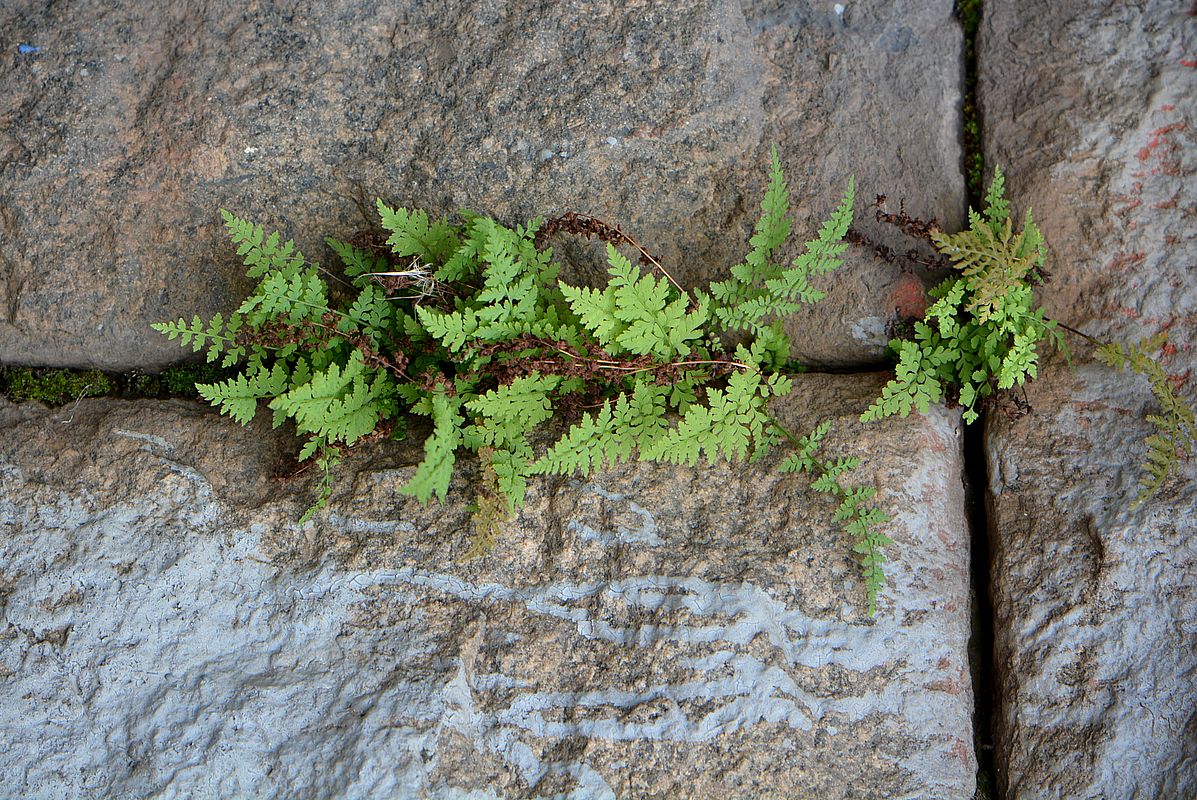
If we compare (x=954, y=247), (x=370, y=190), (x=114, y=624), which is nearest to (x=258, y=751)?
(x=114, y=624)

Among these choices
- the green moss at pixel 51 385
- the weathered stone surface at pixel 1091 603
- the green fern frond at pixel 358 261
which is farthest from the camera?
the green moss at pixel 51 385

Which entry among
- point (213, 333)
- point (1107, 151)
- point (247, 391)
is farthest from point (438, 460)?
point (1107, 151)

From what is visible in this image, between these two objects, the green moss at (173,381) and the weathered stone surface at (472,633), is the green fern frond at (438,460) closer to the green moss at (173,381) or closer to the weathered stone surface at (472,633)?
the weathered stone surface at (472,633)

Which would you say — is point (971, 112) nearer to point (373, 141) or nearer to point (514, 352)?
point (514, 352)

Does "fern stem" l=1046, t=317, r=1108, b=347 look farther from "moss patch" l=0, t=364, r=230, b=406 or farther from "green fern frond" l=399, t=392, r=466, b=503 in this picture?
"moss patch" l=0, t=364, r=230, b=406

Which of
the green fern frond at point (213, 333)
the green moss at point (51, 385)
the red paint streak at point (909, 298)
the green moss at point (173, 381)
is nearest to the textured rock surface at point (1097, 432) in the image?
the red paint streak at point (909, 298)

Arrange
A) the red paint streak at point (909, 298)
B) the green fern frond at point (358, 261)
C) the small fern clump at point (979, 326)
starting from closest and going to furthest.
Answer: the small fern clump at point (979, 326) → the green fern frond at point (358, 261) → the red paint streak at point (909, 298)

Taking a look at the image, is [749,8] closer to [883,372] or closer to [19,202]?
[883,372]
